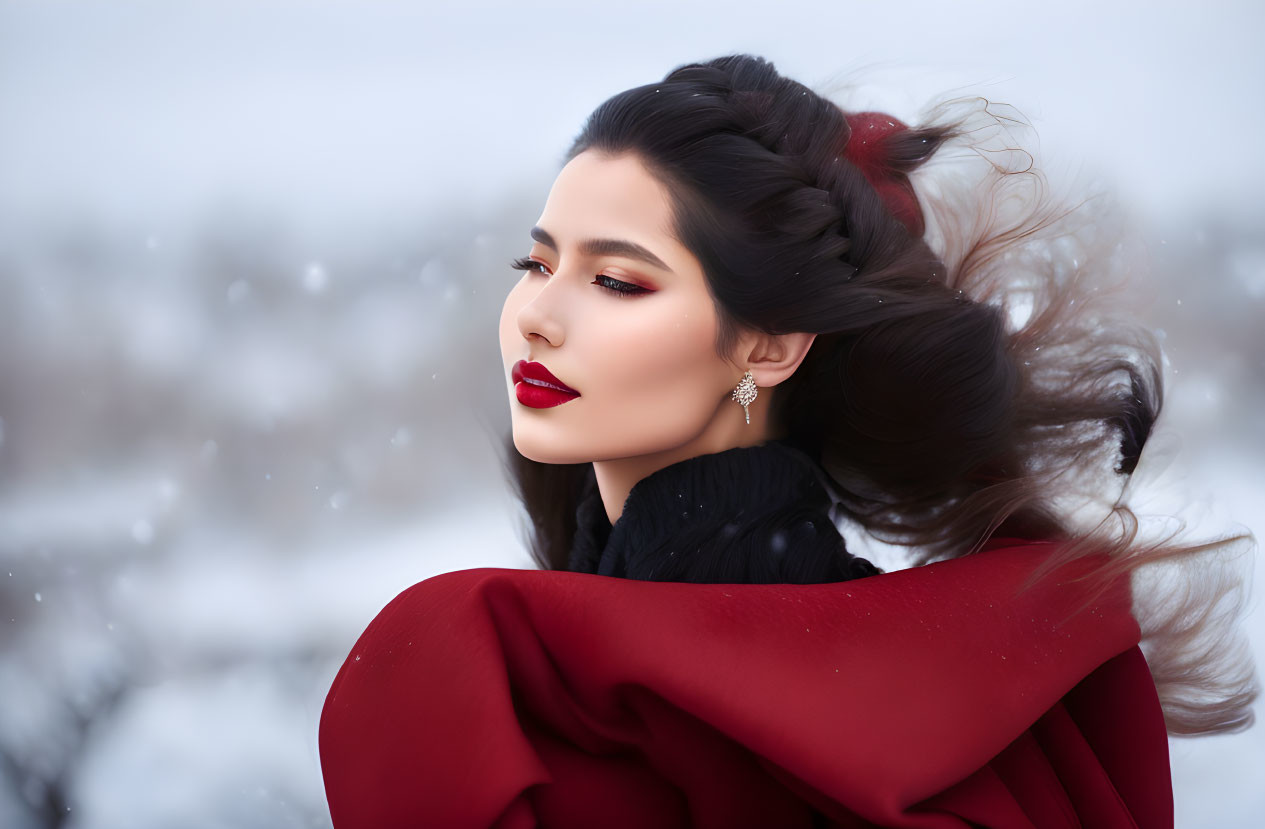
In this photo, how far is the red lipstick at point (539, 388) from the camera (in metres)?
1.27

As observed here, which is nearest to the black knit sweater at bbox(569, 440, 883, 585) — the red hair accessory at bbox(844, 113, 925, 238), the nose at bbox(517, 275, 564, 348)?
the nose at bbox(517, 275, 564, 348)

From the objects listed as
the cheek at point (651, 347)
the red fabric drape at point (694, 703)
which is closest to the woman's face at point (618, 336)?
the cheek at point (651, 347)

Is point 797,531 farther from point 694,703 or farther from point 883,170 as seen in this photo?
point 883,170

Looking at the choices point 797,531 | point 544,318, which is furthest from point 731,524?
point 544,318

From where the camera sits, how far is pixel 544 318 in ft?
4.10

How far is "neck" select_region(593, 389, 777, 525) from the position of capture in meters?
1.35

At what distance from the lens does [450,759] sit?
37.0 inches

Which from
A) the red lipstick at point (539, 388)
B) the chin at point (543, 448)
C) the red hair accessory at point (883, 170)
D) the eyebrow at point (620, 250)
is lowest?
the chin at point (543, 448)

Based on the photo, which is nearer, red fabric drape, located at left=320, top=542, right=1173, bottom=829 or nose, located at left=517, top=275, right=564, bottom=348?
red fabric drape, located at left=320, top=542, right=1173, bottom=829

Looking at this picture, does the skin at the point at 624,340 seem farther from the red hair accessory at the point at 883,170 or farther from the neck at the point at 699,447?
the red hair accessory at the point at 883,170

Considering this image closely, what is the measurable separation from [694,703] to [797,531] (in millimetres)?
391

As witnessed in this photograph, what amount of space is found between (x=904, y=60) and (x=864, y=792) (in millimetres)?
1111

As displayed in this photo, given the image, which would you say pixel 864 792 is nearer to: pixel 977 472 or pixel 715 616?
pixel 715 616

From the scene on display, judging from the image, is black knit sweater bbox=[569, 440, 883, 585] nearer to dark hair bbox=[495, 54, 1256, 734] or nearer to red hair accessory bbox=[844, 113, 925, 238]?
dark hair bbox=[495, 54, 1256, 734]
